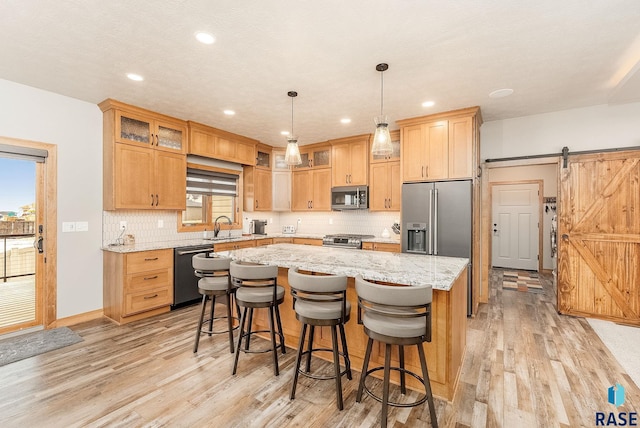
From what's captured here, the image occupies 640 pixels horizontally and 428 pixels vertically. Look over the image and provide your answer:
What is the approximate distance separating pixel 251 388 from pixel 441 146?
12.0ft

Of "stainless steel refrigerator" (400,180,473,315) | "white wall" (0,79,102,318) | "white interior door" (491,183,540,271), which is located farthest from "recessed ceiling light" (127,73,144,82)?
"white interior door" (491,183,540,271)

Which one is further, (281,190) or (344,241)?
(281,190)

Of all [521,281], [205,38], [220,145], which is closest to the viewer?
[205,38]

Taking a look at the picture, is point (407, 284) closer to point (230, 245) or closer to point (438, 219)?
Result: point (438, 219)

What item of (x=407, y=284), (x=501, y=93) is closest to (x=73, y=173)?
(x=407, y=284)

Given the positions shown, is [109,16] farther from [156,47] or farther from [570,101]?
[570,101]

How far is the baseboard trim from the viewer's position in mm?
3482

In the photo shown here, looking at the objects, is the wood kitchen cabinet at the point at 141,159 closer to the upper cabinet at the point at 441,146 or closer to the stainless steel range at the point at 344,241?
the stainless steel range at the point at 344,241

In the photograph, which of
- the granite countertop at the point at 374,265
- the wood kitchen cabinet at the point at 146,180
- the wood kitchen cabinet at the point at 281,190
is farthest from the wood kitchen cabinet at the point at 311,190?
the granite countertop at the point at 374,265

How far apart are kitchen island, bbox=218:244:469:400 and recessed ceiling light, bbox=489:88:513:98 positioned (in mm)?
2072

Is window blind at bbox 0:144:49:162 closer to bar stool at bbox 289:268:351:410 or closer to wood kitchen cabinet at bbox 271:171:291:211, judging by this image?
bar stool at bbox 289:268:351:410

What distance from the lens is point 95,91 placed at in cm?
340

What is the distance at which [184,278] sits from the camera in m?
4.12

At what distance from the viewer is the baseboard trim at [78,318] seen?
137 inches
